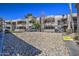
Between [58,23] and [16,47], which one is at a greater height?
[58,23]

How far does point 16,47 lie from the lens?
25.7ft

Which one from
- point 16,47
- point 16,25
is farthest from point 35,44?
point 16,25

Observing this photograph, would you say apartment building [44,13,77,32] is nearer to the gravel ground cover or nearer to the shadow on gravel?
the gravel ground cover

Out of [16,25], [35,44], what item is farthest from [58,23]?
[16,25]

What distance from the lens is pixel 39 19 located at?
788cm

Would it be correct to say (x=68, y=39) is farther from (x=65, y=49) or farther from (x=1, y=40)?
(x=1, y=40)

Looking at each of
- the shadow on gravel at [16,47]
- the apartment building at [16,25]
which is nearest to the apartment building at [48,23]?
the apartment building at [16,25]

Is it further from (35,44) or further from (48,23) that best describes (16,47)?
(48,23)

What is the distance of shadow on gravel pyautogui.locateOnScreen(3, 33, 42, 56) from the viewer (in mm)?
7812

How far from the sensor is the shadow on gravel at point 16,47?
7812mm

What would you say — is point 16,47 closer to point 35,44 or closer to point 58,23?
point 35,44

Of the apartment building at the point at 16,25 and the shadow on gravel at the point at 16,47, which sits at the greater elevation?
the apartment building at the point at 16,25

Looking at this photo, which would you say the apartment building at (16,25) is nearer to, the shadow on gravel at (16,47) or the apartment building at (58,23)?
the shadow on gravel at (16,47)

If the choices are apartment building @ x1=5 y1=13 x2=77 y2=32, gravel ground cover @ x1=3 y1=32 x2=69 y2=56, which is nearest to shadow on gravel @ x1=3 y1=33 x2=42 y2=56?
gravel ground cover @ x1=3 y1=32 x2=69 y2=56
